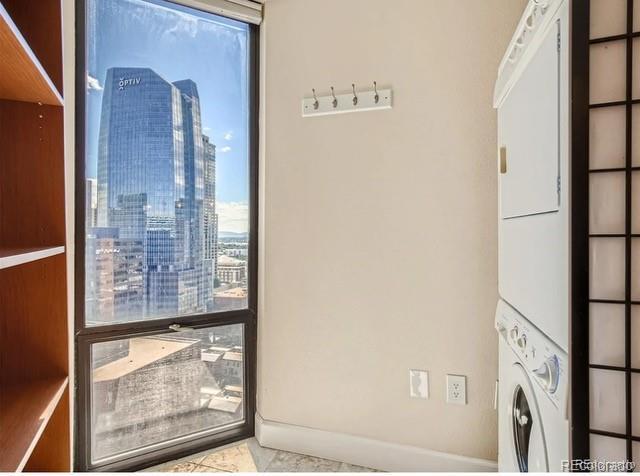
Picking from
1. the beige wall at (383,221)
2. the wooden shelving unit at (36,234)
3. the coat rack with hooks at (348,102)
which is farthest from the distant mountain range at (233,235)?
the wooden shelving unit at (36,234)

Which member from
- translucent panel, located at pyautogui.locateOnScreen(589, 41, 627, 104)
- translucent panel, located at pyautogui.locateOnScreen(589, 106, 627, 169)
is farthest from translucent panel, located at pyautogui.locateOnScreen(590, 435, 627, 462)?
translucent panel, located at pyautogui.locateOnScreen(589, 41, 627, 104)

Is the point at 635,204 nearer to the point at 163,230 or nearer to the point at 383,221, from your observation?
the point at 383,221

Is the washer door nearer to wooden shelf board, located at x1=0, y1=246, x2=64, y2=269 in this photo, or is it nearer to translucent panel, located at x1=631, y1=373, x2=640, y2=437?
translucent panel, located at x1=631, y1=373, x2=640, y2=437

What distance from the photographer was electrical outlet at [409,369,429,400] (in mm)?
1705

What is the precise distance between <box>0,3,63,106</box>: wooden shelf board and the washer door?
3.98 ft

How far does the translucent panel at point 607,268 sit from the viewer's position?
633mm

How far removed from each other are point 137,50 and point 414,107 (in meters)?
1.28

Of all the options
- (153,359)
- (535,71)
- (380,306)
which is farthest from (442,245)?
(153,359)

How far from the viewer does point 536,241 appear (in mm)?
863

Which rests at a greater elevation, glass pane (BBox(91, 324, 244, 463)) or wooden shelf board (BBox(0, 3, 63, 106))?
wooden shelf board (BBox(0, 3, 63, 106))

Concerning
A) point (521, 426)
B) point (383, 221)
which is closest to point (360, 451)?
point (521, 426)

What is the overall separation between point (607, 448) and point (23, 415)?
3.63 feet

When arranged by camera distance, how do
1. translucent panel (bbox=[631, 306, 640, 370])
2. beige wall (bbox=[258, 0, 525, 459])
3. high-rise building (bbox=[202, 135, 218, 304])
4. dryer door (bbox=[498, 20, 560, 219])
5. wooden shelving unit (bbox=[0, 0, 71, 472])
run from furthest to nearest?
high-rise building (bbox=[202, 135, 218, 304]), beige wall (bbox=[258, 0, 525, 459]), wooden shelving unit (bbox=[0, 0, 71, 472]), dryer door (bbox=[498, 20, 560, 219]), translucent panel (bbox=[631, 306, 640, 370])

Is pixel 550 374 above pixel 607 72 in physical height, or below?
below
